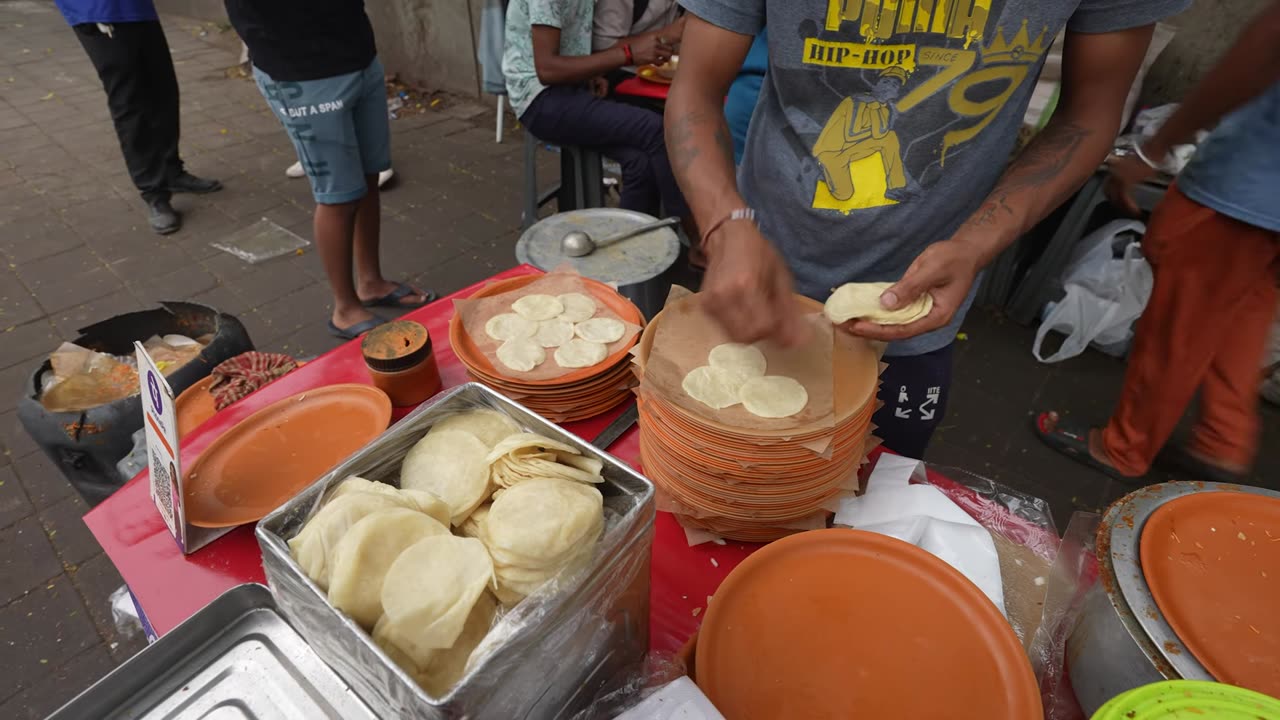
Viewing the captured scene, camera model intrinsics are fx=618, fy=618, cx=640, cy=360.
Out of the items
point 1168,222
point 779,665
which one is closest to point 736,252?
point 779,665

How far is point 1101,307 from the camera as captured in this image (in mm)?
3973

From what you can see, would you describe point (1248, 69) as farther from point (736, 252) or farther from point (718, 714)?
point (718, 714)

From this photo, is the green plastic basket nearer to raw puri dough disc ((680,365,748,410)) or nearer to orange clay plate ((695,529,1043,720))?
orange clay plate ((695,529,1043,720))

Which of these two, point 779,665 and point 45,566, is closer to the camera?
point 779,665

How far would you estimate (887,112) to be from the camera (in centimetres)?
169

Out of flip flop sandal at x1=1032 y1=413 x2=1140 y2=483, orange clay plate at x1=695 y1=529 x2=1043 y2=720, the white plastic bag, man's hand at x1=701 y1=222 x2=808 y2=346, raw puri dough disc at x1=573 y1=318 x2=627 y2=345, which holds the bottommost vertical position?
flip flop sandal at x1=1032 y1=413 x2=1140 y2=483

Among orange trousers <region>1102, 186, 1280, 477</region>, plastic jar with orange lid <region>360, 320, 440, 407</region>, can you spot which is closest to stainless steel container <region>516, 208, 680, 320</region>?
plastic jar with orange lid <region>360, 320, 440, 407</region>

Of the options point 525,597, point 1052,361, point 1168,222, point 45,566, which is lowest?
point 45,566

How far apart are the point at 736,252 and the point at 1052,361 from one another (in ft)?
12.4

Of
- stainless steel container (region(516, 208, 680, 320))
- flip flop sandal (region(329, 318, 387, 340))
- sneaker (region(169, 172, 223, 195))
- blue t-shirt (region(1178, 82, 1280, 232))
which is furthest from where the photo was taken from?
sneaker (region(169, 172, 223, 195))

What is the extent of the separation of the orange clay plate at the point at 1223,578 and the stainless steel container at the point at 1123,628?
0.05ft

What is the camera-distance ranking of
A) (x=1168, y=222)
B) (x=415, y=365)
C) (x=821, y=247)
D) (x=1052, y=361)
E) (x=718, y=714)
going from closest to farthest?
1. (x=718, y=714)
2. (x=415, y=365)
3. (x=821, y=247)
4. (x=1168, y=222)
5. (x=1052, y=361)

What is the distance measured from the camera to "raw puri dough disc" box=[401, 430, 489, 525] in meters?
1.00

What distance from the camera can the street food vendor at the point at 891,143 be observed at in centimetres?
149
